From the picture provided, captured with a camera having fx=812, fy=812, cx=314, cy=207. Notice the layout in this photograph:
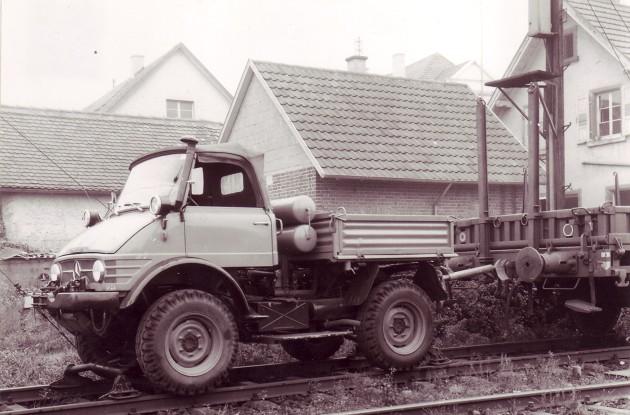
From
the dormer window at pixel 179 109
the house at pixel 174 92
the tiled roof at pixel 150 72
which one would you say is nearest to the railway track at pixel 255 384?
the tiled roof at pixel 150 72

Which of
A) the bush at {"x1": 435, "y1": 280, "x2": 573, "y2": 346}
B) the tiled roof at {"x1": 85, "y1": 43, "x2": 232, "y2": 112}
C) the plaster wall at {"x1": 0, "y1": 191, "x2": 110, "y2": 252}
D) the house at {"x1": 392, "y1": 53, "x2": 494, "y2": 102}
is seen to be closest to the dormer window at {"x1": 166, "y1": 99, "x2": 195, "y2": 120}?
the tiled roof at {"x1": 85, "y1": 43, "x2": 232, "y2": 112}

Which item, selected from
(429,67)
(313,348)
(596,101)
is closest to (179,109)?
(596,101)

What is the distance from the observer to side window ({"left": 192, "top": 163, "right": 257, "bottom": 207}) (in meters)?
8.74

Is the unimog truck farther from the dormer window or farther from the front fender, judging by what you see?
the dormer window

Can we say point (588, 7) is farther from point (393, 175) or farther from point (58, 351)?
point (58, 351)

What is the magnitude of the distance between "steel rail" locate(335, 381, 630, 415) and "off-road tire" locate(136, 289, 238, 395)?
1422 millimetres

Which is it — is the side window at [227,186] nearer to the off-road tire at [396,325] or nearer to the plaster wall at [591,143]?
the off-road tire at [396,325]

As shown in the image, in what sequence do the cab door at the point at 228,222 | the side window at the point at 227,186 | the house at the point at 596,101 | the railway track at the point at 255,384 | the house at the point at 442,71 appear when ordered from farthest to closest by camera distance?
the house at the point at 442,71, the house at the point at 596,101, the side window at the point at 227,186, the cab door at the point at 228,222, the railway track at the point at 255,384

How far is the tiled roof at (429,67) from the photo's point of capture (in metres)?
53.4

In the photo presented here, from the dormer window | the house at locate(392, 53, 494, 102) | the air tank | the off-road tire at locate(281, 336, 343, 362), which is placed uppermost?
the house at locate(392, 53, 494, 102)

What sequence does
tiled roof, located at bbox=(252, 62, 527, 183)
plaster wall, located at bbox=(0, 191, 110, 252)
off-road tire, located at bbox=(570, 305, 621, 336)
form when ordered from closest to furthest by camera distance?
off-road tire, located at bbox=(570, 305, 621, 336) → tiled roof, located at bbox=(252, 62, 527, 183) → plaster wall, located at bbox=(0, 191, 110, 252)

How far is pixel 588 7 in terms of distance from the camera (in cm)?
2447

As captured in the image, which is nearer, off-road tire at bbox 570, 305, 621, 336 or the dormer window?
off-road tire at bbox 570, 305, 621, 336

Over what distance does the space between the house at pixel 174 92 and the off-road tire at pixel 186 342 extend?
2723cm
